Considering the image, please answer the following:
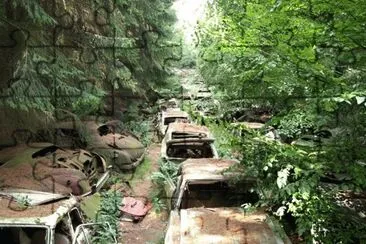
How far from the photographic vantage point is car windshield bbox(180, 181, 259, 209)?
19.8 ft

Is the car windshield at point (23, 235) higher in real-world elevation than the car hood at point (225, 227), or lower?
lower

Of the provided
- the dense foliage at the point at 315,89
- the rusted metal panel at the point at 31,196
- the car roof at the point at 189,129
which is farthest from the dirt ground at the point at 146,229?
the dense foliage at the point at 315,89

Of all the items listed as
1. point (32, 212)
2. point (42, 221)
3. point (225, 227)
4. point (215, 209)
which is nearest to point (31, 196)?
point (32, 212)

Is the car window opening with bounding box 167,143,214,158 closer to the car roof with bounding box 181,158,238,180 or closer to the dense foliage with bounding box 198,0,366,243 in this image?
the car roof with bounding box 181,158,238,180

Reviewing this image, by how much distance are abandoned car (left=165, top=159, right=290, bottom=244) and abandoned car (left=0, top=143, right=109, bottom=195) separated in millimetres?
2047

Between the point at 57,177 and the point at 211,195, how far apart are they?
282 cm

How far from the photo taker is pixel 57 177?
24.2 feet

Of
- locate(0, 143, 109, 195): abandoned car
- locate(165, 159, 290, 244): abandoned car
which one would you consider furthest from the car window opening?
locate(165, 159, 290, 244): abandoned car

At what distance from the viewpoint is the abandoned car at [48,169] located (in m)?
6.89

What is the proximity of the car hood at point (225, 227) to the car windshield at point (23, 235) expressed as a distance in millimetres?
1738

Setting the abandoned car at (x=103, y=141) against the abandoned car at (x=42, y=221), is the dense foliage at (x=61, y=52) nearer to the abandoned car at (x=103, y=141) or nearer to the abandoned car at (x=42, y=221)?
the abandoned car at (x=103, y=141)

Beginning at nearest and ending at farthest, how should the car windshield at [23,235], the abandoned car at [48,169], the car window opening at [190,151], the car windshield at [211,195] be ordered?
the car windshield at [23,235] < the car windshield at [211,195] < the abandoned car at [48,169] < the car window opening at [190,151]

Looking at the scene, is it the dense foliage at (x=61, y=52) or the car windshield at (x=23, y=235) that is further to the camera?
the dense foliage at (x=61, y=52)

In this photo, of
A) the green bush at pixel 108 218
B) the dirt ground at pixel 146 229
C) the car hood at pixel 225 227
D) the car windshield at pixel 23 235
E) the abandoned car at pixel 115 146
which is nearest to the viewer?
the car hood at pixel 225 227
